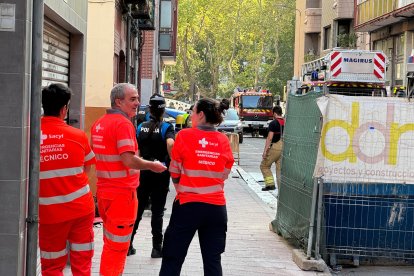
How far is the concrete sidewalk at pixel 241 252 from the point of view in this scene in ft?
26.1

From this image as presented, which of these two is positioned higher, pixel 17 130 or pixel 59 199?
pixel 17 130

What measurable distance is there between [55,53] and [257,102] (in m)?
39.5

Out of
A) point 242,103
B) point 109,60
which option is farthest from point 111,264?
point 242,103

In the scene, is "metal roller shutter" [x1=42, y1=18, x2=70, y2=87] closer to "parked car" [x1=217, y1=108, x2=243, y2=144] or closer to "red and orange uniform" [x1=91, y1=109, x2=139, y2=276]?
"red and orange uniform" [x1=91, y1=109, x2=139, y2=276]

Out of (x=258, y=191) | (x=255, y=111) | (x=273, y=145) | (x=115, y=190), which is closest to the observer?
(x=115, y=190)

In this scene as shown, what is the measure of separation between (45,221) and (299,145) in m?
4.53

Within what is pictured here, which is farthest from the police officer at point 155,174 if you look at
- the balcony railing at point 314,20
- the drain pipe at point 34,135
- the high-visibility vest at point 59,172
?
the balcony railing at point 314,20

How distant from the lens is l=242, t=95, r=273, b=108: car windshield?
156 ft

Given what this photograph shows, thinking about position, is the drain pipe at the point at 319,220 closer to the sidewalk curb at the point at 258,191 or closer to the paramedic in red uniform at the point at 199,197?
the paramedic in red uniform at the point at 199,197

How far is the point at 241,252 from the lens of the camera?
897cm

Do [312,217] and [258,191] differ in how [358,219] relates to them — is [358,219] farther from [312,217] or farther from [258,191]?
[258,191]

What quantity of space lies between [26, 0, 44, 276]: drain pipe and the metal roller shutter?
2778 mm

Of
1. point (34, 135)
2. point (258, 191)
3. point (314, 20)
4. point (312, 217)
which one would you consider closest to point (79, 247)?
point (34, 135)

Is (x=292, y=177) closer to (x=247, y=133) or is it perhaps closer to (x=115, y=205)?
(x=115, y=205)
